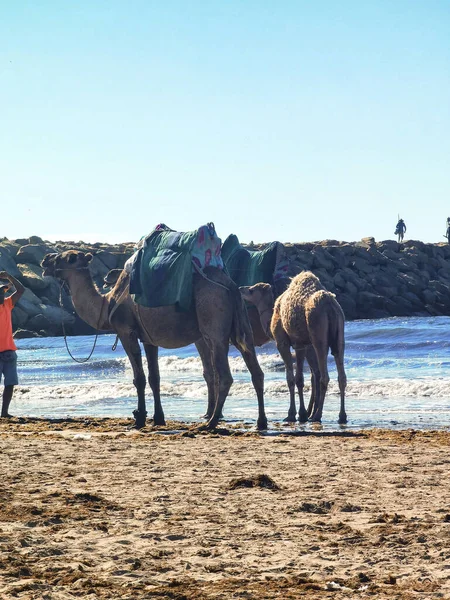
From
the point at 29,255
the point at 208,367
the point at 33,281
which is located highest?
the point at 29,255

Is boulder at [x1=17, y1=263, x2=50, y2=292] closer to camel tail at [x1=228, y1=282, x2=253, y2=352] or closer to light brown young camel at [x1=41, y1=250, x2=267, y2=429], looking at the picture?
light brown young camel at [x1=41, y1=250, x2=267, y2=429]

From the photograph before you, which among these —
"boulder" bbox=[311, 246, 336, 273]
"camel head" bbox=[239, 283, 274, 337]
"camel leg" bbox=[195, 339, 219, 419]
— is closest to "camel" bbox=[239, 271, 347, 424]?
"camel head" bbox=[239, 283, 274, 337]

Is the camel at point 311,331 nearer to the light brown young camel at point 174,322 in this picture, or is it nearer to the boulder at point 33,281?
the light brown young camel at point 174,322

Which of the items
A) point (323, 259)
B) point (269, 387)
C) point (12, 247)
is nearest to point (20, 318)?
point (12, 247)

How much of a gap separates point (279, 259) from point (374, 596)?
11.7m

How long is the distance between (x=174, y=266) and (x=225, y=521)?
6.21 m

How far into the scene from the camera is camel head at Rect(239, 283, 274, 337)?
15484 mm

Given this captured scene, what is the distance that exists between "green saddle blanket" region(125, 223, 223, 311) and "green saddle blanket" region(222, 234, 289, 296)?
12.1 feet

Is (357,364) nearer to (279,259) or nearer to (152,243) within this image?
(279,259)

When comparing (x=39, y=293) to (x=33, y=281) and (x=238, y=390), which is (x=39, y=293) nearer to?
(x=33, y=281)

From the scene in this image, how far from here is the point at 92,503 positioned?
6.71m

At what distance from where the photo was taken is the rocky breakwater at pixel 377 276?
47031 mm

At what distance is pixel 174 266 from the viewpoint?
12102 mm

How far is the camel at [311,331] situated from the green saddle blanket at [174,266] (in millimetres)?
1688
